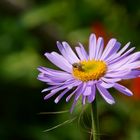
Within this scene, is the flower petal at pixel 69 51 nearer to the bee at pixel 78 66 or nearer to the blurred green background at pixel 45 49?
the bee at pixel 78 66

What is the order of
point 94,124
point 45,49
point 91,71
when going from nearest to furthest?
point 94,124, point 91,71, point 45,49

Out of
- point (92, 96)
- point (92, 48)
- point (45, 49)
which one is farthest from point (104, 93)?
point (45, 49)

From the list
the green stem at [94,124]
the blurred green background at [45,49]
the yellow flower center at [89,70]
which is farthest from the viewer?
the blurred green background at [45,49]

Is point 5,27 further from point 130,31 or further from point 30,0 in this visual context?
point 130,31

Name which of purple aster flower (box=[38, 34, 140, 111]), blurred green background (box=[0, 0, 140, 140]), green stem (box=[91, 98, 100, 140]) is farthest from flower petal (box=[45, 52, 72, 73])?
blurred green background (box=[0, 0, 140, 140])

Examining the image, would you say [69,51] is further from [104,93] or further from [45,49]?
[45,49]

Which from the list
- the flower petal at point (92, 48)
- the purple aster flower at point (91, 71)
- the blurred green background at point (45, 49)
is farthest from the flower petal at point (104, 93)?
the blurred green background at point (45, 49)

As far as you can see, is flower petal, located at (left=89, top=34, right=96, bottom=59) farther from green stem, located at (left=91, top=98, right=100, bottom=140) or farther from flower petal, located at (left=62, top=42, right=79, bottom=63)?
green stem, located at (left=91, top=98, right=100, bottom=140)
